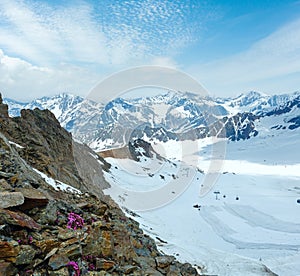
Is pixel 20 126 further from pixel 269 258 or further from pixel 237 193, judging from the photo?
pixel 237 193

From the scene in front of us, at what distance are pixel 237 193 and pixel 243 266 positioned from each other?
62963 millimetres

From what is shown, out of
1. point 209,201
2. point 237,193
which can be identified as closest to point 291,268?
point 209,201

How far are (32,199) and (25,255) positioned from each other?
261cm

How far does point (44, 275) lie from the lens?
8383 millimetres

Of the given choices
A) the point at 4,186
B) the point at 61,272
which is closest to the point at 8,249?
the point at 61,272

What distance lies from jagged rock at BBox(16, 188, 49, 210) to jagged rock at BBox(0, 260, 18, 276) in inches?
107

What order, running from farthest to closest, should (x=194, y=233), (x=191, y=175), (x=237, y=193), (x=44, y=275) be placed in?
1. (x=191, y=175)
2. (x=237, y=193)
3. (x=194, y=233)
4. (x=44, y=275)

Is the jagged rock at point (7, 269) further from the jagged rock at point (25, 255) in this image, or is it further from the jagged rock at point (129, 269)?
the jagged rock at point (129, 269)

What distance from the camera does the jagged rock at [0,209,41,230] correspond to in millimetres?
8781

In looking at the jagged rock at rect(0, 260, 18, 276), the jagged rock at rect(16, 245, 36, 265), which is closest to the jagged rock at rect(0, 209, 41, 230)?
the jagged rock at rect(16, 245, 36, 265)

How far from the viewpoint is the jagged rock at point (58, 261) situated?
864 cm

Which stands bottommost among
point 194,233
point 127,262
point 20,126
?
point 194,233

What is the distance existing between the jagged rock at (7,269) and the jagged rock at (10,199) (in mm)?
1971

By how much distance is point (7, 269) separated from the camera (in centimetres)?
788
